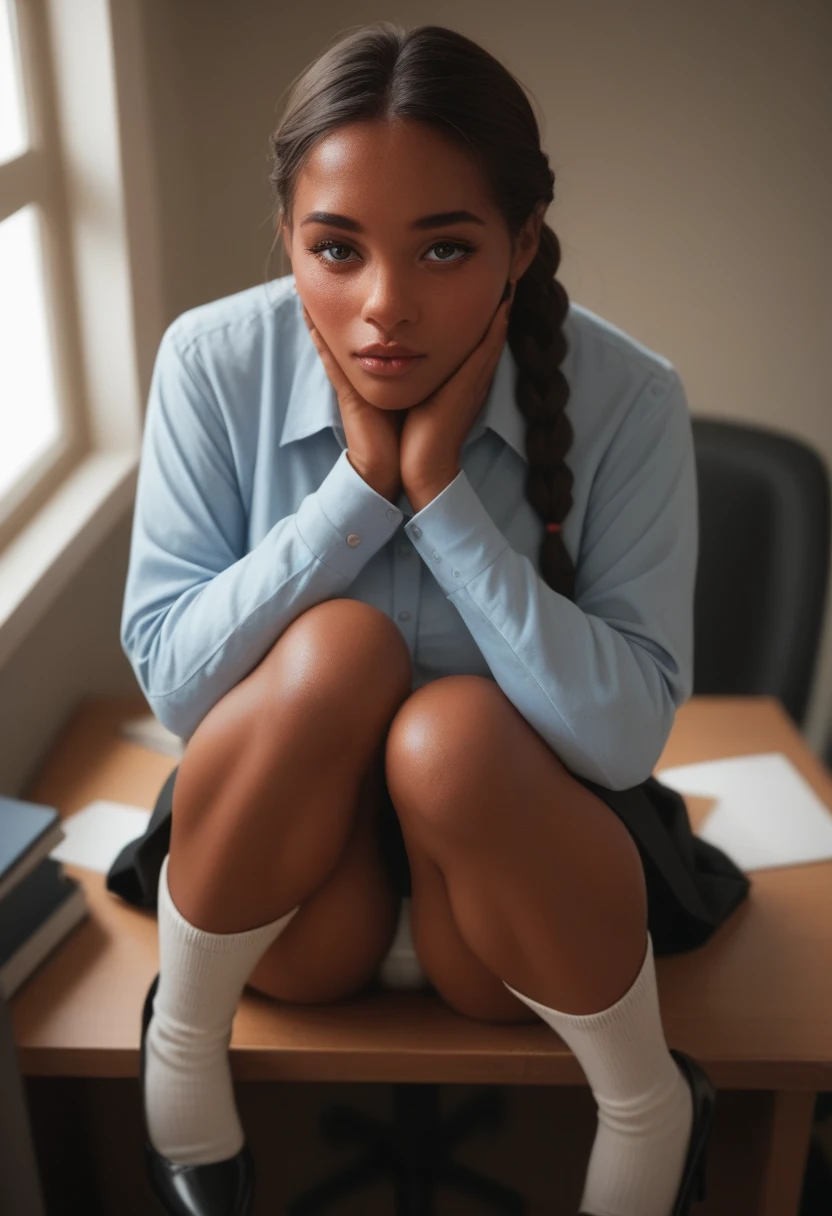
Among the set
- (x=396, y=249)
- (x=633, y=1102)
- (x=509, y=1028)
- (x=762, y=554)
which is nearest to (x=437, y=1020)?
(x=509, y=1028)

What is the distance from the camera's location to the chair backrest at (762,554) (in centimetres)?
178

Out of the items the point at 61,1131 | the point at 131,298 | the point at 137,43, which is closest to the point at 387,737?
the point at 61,1131

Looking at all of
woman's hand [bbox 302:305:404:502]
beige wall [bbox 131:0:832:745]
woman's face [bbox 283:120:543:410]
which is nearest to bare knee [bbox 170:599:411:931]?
woman's hand [bbox 302:305:404:502]

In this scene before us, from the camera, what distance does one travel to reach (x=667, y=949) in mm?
1309

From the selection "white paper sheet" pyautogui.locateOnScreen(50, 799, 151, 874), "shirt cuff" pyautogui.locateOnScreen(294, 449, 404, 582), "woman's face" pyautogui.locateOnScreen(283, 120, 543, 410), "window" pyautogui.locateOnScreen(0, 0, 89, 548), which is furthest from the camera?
"window" pyautogui.locateOnScreen(0, 0, 89, 548)

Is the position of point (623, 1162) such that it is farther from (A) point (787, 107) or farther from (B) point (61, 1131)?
(A) point (787, 107)

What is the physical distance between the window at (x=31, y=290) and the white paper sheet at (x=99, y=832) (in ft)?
1.12

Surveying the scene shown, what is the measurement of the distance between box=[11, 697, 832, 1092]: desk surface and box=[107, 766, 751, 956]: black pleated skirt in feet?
0.09

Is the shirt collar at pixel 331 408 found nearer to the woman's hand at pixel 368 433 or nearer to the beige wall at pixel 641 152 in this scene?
the woman's hand at pixel 368 433

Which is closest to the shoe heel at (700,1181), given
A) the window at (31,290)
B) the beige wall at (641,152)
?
the window at (31,290)

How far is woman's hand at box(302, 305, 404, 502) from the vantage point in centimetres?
110

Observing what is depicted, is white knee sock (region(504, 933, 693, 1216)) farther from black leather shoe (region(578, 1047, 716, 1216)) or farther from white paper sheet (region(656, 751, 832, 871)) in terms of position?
white paper sheet (region(656, 751, 832, 871))

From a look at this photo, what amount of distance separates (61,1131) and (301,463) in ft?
2.55

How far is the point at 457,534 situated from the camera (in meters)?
1.07
